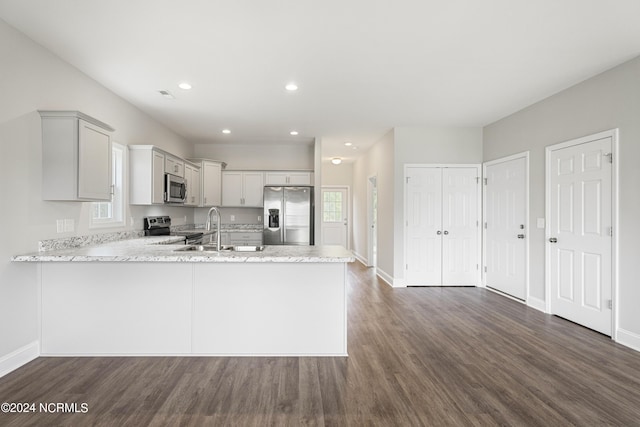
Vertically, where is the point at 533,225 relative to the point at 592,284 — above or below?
above

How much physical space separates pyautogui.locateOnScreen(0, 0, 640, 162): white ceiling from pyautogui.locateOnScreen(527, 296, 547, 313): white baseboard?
2603 millimetres

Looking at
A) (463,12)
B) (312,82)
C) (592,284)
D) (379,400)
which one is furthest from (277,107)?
(592,284)

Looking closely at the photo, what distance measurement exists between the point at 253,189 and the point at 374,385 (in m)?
5.14

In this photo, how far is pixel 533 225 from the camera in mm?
4648

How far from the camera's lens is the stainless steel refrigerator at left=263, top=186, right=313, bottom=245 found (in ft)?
21.8

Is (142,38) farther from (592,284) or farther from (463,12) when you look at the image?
(592,284)

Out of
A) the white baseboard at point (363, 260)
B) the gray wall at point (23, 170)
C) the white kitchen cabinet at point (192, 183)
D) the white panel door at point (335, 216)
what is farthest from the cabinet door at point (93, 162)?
the white panel door at point (335, 216)

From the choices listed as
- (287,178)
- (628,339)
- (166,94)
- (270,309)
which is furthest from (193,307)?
(287,178)

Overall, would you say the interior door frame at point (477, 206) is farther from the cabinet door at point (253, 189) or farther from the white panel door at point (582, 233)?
the cabinet door at point (253, 189)

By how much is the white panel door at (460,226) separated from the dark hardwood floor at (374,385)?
7.76ft

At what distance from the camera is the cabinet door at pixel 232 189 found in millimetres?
7012

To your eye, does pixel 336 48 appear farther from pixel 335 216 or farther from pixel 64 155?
pixel 335 216

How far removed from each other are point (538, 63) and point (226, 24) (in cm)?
292

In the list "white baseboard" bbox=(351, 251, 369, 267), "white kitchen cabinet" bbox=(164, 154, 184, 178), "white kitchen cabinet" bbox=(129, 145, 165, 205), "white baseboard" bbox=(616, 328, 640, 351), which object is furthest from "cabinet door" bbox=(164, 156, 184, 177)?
"white baseboard" bbox=(616, 328, 640, 351)
